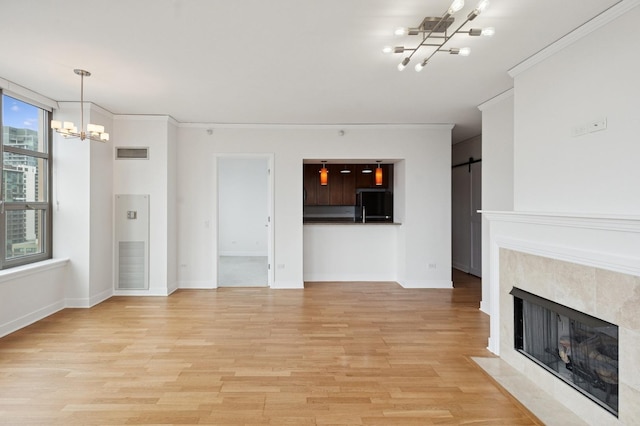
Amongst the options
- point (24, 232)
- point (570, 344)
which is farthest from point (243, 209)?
point (570, 344)

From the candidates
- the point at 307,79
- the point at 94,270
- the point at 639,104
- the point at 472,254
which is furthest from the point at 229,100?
the point at 472,254

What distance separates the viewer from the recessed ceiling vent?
5.30 metres

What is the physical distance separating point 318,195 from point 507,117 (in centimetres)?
499

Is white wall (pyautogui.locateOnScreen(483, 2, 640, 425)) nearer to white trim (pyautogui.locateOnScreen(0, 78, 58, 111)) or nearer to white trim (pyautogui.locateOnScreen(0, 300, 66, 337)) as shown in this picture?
white trim (pyautogui.locateOnScreen(0, 300, 66, 337))

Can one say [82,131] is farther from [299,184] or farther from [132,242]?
[299,184]

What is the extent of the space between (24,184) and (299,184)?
3.63 meters

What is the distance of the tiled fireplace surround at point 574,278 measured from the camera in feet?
6.47

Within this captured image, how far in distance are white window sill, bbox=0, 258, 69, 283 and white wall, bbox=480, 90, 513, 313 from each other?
5488mm

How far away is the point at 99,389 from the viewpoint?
8.59ft

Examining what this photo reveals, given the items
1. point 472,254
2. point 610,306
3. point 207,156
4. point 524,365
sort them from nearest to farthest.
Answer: point 610,306 → point 524,365 → point 207,156 → point 472,254

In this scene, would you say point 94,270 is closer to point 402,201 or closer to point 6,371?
point 6,371

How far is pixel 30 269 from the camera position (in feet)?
13.3

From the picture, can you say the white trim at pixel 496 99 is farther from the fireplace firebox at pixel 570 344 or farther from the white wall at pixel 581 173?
the fireplace firebox at pixel 570 344

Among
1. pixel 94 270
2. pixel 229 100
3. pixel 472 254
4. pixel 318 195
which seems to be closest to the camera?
pixel 229 100
